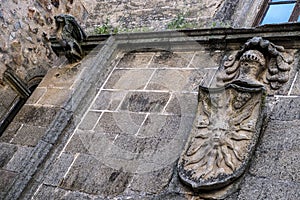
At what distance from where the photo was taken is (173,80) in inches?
163

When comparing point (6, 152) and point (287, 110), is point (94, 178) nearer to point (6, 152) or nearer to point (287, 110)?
point (6, 152)

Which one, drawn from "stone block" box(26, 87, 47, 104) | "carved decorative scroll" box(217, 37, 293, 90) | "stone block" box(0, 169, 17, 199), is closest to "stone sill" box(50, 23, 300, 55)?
"carved decorative scroll" box(217, 37, 293, 90)

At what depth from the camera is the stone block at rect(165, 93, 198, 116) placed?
12.3ft

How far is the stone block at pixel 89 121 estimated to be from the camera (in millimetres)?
4148

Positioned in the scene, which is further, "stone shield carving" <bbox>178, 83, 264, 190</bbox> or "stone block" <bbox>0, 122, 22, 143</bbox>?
"stone block" <bbox>0, 122, 22, 143</bbox>

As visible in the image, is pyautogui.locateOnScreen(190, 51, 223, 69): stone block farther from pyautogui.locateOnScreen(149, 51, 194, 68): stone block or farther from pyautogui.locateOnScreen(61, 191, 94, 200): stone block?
pyautogui.locateOnScreen(61, 191, 94, 200): stone block

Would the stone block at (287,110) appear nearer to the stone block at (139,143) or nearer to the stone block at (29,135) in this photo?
the stone block at (139,143)

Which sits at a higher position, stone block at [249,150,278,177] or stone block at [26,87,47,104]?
stone block at [26,87,47,104]

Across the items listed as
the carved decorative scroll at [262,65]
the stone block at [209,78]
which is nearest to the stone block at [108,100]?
the stone block at [209,78]

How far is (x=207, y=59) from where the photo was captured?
13.6ft

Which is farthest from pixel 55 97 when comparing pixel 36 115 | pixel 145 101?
pixel 145 101

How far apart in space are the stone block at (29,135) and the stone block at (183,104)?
129 centimetres

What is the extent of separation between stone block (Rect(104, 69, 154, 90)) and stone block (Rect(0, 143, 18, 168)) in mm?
1090

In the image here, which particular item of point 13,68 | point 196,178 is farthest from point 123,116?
point 13,68
